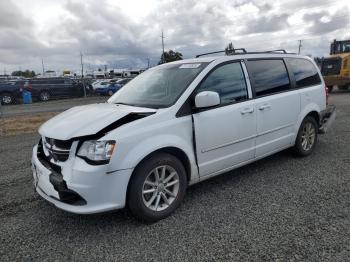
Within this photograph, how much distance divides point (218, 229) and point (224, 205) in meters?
0.55

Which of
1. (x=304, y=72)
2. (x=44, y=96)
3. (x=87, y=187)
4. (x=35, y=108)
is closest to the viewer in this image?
(x=87, y=187)

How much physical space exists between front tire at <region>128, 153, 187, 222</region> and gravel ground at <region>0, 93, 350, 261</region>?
0.45 ft

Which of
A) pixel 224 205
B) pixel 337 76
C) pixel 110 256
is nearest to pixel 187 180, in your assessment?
pixel 224 205

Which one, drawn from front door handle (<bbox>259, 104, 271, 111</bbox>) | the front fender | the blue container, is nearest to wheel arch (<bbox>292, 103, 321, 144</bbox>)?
front door handle (<bbox>259, 104, 271, 111</bbox>)

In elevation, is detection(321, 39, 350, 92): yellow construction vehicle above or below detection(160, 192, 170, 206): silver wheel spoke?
above

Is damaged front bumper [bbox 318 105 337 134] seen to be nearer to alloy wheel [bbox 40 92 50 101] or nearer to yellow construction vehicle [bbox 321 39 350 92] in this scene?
yellow construction vehicle [bbox 321 39 350 92]

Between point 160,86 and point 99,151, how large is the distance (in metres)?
1.42

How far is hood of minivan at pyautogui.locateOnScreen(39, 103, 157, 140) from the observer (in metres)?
3.04

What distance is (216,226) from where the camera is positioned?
3.18 metres

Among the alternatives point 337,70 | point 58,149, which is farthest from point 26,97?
point 58,149

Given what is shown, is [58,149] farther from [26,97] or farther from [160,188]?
[26,97]

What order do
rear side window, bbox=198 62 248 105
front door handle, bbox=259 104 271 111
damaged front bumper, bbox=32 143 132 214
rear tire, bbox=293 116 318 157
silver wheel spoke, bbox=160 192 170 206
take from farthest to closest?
rear tire, bbox=293 116 318 157
front door handle, bbox=259 104 271 111
rear side window, bbox=198 62 248 105
silver wheel spoke, bbox=160 192 170 206
damaged front bumper, bbox=32 143 132 214

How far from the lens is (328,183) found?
13.7 feet

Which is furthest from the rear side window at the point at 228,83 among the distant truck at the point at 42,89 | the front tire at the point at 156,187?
the distant truck at the point at 42,89
